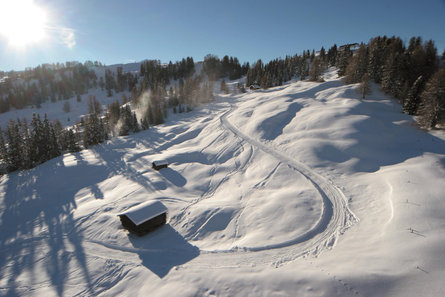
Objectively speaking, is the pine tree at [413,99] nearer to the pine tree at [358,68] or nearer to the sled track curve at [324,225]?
the pine tree at [358,68]

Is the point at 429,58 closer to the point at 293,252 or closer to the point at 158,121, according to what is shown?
the point at 293,252

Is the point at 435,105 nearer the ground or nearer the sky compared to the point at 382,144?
nearer the sky

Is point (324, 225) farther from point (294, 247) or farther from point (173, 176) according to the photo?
point (173, 176)

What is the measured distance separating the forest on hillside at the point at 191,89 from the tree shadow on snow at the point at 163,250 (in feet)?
117

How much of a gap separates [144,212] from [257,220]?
8740mm

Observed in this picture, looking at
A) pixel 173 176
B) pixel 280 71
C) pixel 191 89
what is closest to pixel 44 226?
pixel 173 176

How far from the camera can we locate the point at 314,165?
2156 cm

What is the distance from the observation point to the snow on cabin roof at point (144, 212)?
47.8ft

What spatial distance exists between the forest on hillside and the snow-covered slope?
898 centimetres

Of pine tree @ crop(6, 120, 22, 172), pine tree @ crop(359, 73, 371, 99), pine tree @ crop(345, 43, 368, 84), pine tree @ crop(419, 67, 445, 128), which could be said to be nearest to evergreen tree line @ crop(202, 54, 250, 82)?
pine tree @ crop(345, 43, 368, 84)

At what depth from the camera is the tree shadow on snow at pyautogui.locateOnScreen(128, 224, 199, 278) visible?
39.3 feet

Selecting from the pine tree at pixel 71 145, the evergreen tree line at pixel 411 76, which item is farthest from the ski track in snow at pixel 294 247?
the pine tree at pixel 71 145

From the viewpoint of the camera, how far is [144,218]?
14.7 meters

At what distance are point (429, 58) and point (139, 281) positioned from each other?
65820 millimetres
